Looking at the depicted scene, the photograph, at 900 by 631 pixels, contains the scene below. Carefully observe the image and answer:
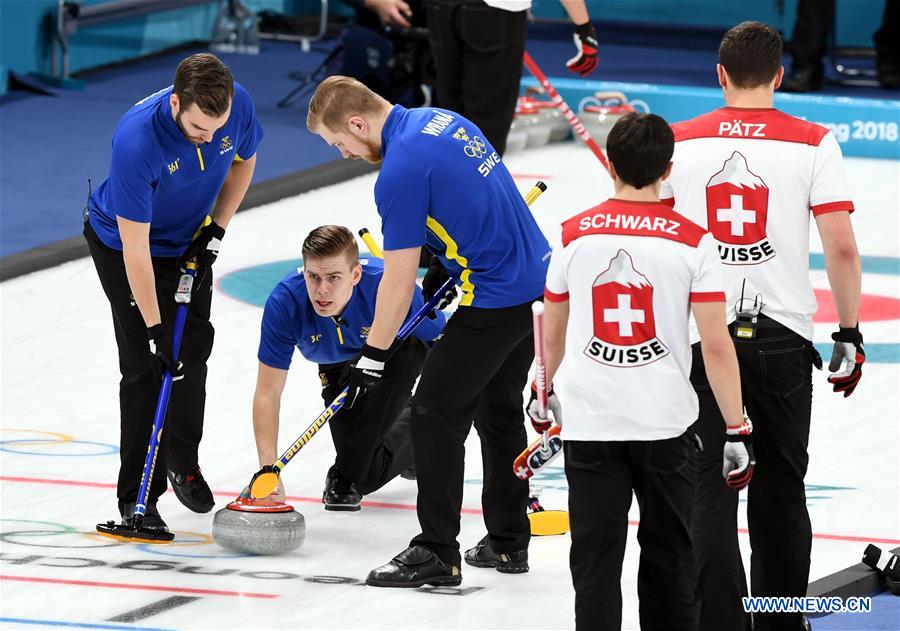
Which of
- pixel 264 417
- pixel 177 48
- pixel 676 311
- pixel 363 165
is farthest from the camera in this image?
pixel 177 48

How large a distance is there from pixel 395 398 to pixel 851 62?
415 inches

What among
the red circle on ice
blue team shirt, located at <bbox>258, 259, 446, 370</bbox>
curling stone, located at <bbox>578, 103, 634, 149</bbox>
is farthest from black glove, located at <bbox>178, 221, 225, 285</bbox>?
curling stone, located at <bbox>578, 103, 634, 149</bbox>

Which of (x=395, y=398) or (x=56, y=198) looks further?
(x=56, y=198)

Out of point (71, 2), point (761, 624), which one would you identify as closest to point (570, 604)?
point (761, 624)

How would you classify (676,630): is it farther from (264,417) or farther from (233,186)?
(233,186)

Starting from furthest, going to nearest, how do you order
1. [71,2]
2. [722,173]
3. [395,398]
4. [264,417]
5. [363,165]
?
[71,2], [363,165], [395,398], [264,417], [722,173]

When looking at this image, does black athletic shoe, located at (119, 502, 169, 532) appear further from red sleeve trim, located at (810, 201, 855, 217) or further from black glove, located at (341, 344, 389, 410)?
red sleeve trim, located at (810, 201, 855, 217)

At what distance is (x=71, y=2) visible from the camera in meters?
12.6

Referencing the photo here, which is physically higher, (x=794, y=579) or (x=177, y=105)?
(x=177, y=105)

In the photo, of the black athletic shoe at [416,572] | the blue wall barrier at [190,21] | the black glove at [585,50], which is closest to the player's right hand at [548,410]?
the black athletic shoe at [416,572]

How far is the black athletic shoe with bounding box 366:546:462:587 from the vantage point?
4.61 metres

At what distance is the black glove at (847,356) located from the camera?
410cm

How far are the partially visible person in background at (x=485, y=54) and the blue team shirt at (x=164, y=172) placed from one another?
3.00m

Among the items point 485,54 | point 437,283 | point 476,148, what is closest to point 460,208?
point 476,148
